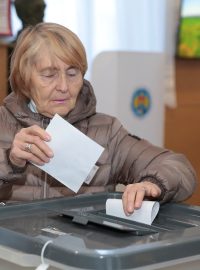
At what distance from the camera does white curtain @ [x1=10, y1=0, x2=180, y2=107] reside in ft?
10.5

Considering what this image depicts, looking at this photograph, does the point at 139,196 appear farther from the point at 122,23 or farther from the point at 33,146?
the point at 122,23

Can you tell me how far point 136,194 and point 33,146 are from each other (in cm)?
24

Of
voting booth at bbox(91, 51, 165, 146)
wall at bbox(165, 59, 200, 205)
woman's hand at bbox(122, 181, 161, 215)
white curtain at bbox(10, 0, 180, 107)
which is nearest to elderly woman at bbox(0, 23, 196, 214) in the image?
woman's hand at bbox(122, 181, 161, 215)

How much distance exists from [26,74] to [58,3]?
1.46m

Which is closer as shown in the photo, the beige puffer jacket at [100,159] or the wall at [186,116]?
the beige puffer jacket at [100,159]

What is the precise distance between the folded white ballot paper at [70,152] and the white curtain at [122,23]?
1.69m

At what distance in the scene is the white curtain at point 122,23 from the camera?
10.5ft

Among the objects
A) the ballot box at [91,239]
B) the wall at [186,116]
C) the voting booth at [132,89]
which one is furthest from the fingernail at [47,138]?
the wall at [186,116]

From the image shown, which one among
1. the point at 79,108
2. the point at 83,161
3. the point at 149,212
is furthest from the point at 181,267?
the point at 79,108

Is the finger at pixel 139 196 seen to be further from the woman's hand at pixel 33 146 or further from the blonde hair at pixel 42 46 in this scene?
the blonde hair at pixel 42 46

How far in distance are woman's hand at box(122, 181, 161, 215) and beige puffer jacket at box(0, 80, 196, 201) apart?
0.14m

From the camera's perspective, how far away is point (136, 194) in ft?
4.40

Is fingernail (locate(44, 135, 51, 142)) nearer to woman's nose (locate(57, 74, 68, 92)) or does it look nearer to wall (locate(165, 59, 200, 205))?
woman's nose (locate(57, 74, 68, 92))

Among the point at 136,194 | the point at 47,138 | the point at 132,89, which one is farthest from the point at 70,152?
the point at 132,89
